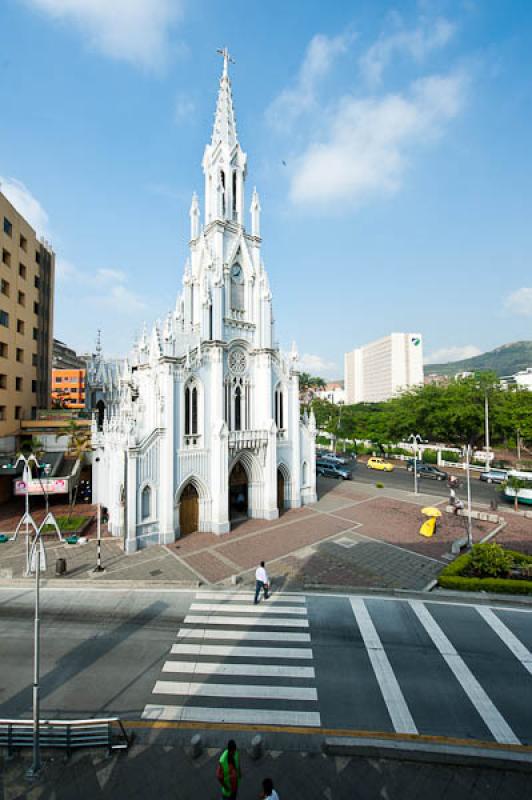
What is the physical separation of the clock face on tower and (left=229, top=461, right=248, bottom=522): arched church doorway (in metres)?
13.7

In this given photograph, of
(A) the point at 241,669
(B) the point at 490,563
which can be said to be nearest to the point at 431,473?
(B) the point at 490,563

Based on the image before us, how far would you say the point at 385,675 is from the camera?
10469 mm

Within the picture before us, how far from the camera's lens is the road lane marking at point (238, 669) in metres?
10.6

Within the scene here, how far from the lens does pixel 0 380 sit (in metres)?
30.4

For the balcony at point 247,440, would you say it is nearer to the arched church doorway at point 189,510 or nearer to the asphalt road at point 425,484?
the arched church doorway at point 189,510

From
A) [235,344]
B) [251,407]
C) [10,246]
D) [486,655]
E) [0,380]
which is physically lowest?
[486,655]

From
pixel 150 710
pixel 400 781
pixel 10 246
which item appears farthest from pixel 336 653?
pixel 10 246

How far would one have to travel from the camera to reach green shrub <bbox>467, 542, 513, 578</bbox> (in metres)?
16.3

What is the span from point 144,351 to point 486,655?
28821mm

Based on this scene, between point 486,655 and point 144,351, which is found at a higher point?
point 144,351

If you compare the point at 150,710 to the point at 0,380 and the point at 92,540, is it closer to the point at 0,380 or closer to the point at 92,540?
the point at 92,540

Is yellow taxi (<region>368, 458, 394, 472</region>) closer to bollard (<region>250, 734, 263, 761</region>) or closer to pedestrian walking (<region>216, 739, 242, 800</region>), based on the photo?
bollard (<region>250, 734, 263, 761</region>)

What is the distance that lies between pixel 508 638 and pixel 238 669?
9.63 m

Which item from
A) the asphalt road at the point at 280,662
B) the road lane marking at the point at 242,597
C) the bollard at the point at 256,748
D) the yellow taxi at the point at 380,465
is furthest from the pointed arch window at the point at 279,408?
the yellow taxi at the point at 380,465
